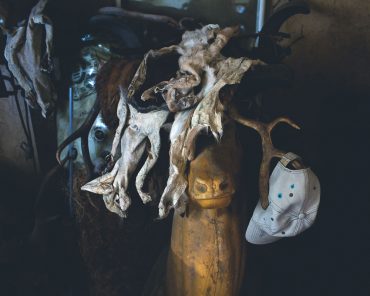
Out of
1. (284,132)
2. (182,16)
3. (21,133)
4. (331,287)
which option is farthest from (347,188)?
(21,133)

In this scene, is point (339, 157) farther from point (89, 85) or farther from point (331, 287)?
point (89, 85)

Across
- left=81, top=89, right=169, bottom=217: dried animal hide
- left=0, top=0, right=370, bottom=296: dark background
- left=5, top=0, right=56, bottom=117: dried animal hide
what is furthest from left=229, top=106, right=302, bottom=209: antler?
left=5, top=0, right=56, bottom=117: dried animal hide

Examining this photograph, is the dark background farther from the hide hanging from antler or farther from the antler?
the hide hanging from antler

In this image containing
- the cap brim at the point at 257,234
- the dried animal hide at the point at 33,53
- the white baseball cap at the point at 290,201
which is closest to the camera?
the white baseball cap at the point at 290,201

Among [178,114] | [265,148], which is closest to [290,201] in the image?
[265,148]

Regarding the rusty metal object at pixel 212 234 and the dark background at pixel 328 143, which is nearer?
the rusty metal object at pixel 212 234

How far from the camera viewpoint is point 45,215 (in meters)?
1.73

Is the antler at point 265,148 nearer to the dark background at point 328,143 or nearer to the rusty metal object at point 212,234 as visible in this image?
the rusty metal object at point 212,234

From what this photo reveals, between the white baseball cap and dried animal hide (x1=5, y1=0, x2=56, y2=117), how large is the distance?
3.22 feet

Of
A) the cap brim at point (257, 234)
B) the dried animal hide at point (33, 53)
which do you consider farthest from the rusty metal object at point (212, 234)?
the dried animal hide at point (33, 53)

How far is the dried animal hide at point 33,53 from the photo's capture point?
51.0 inches

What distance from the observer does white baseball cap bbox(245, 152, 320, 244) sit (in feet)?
2.67

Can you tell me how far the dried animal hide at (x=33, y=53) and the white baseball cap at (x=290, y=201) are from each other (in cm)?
98

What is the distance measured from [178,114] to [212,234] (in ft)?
1.16
